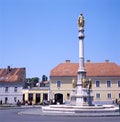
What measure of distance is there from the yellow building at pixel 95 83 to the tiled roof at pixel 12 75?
7.75 metres

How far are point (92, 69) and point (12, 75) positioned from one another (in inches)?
705

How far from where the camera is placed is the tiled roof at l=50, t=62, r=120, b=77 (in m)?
65.8

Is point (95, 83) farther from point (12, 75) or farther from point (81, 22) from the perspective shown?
point (81, 22)

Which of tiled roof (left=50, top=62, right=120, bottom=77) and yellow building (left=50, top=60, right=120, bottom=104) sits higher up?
tiled roof (left=50, top=62, right=120, bottom=77)

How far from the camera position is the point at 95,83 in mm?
65688

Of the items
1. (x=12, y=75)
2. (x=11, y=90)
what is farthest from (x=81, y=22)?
(x=12, y=75)

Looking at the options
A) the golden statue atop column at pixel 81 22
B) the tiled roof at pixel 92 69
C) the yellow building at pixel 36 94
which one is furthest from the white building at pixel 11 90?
the golden statue atop column at pixel 81 22

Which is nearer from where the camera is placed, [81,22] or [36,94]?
[81,22]

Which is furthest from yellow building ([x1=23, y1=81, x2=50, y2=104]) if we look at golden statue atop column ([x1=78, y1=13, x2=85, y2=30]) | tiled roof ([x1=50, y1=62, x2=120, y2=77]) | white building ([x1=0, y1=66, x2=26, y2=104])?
golden statue atop column ([x1=78, y1=13, x2=85, y2=30])

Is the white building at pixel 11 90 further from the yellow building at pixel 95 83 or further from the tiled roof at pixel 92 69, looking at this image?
the tiled roof at pixel 92 69

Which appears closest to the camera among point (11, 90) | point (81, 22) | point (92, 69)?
point (81, 22)

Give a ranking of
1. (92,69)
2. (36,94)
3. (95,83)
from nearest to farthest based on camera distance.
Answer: (95,83)
(92,69)
(36,94)

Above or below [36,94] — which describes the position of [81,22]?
above

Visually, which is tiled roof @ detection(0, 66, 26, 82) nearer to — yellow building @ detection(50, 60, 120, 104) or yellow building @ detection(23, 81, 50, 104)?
yellow building @ detection(23, 81, 50, 104)
